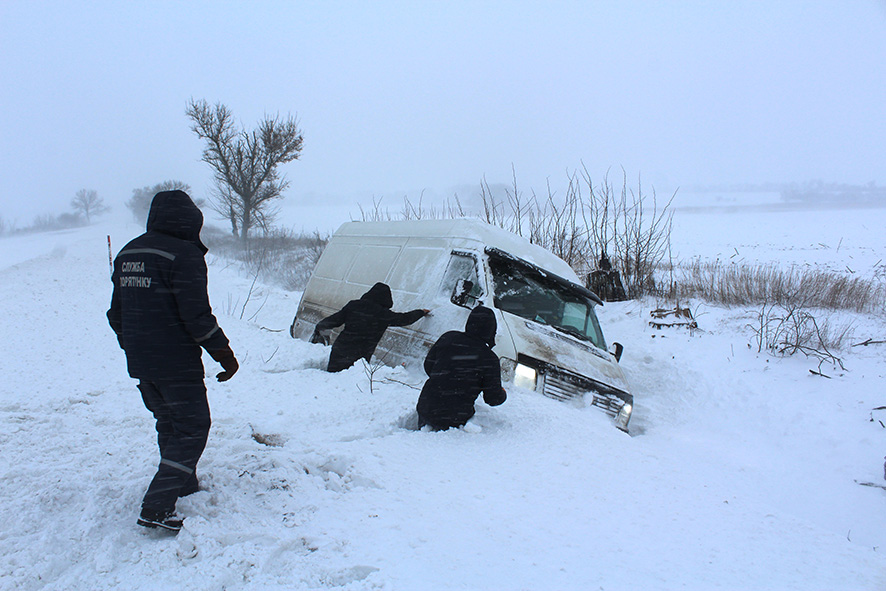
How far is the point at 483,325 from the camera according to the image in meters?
4.43

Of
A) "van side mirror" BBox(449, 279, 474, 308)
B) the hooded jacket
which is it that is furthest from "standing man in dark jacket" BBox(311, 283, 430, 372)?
the hooded jacket

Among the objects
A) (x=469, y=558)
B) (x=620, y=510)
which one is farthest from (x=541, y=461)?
(x=469, y=558)

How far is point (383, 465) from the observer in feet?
11.6

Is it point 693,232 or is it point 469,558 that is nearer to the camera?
point 469,558

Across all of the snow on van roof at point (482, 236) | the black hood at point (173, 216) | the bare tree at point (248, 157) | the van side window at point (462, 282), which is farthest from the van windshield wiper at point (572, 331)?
the bare tree at point (248, 157)

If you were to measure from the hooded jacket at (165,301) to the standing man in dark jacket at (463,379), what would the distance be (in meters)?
2.06

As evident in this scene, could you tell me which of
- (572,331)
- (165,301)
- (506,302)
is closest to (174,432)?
(165,301)

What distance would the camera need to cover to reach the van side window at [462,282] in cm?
566

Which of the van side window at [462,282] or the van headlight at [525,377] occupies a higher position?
the van side window at [462,282]

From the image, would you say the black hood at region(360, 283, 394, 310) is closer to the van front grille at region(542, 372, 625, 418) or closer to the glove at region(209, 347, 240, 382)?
the van front grille at region(542, 372, 625, 418)

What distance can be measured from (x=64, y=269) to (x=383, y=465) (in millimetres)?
21445

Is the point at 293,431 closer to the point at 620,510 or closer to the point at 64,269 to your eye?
the point at 620,510

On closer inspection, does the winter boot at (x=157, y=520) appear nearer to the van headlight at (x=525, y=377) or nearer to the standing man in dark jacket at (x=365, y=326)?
the van headlight at (x=525, y=377)

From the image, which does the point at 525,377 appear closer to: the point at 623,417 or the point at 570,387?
the point at 570,387
